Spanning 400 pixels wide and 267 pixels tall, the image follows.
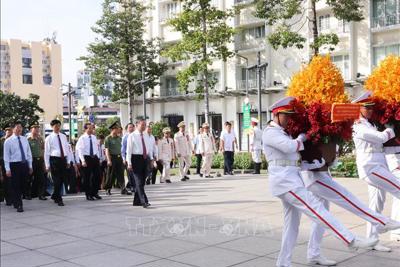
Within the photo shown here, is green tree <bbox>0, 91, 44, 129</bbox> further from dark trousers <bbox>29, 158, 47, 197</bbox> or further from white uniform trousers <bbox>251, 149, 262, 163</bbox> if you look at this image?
dark trousers <bbox>29, 158, 47, 197</bbox>

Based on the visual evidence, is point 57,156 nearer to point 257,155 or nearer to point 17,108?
point 257,155

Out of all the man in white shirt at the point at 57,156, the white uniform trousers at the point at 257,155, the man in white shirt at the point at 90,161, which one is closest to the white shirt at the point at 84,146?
the man in white shirt at the point at 90,161

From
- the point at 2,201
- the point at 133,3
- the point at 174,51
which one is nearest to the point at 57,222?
the point at 2,201

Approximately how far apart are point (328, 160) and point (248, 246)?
185 cm

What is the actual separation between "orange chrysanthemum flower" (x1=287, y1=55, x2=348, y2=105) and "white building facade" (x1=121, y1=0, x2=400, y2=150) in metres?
20.2

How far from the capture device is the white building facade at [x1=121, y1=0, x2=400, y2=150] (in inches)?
1228

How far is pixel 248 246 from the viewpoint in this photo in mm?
6875

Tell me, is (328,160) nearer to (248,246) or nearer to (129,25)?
(248,246)

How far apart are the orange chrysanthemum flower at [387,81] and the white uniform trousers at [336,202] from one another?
1605 mm

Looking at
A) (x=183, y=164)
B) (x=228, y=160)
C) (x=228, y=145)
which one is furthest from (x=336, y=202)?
(x=228, y=160)

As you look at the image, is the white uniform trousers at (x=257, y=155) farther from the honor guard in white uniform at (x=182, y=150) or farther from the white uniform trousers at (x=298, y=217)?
the white uniform trousers at (x=298, y=217)

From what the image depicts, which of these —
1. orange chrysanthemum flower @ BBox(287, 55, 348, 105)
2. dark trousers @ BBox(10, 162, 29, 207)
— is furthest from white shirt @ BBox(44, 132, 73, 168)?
orange chrysanthemum flower @ BBox(287, 55, 348, 105)

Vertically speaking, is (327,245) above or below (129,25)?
below

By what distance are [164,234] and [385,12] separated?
88.3 feet
